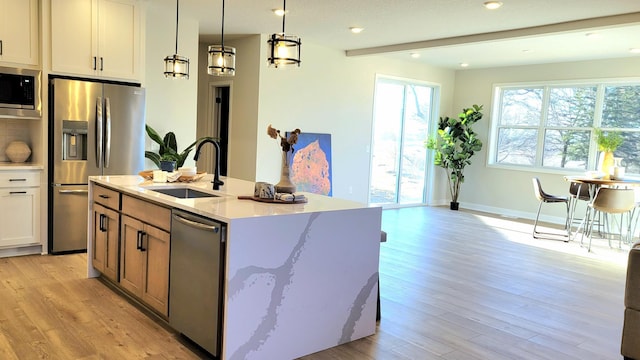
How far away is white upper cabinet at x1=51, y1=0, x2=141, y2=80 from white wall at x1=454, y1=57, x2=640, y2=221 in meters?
6.55

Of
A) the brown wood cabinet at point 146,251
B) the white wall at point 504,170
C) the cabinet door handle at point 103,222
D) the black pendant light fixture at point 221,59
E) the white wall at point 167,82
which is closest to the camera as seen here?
the brown wood cabinet at point 146,251

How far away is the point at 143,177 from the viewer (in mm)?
4051

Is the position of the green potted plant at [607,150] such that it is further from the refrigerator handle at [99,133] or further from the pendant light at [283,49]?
the refrigerator handle at [99,133]

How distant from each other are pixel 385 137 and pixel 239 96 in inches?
114

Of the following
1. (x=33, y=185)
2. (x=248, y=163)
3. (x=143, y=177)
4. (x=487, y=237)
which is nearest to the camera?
(x=143, y=177)

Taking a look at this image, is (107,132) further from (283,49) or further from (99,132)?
(283,49)

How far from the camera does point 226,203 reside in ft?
9.59

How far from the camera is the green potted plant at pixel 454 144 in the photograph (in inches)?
357

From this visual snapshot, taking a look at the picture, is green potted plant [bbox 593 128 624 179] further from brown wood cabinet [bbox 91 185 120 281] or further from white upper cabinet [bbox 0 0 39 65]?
white upper cabinet [bbox 0 0 39 65]

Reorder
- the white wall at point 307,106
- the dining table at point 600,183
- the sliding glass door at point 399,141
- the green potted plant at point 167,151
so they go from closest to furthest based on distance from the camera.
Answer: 1. the green potted plant at point 167,151
2. the dining table at point 600,183
3. the white wall at point 307,106
4. the sliding glass door at point 399,141

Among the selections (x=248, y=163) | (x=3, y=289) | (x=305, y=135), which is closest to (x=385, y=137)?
(x=305, y=135)

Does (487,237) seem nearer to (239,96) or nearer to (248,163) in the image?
(248,163)

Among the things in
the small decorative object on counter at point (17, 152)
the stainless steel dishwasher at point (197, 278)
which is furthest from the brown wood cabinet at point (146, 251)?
the small decorative object on counter at point (17, 152)

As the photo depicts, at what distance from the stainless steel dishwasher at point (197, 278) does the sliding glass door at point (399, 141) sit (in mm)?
6089
